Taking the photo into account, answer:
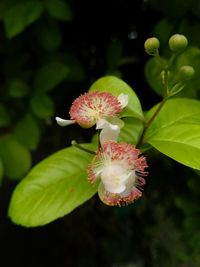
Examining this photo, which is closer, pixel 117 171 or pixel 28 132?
pixel 117 171

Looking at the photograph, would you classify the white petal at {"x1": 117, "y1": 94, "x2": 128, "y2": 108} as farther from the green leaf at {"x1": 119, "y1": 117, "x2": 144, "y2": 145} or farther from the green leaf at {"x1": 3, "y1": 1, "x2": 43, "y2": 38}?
the green leaf at {"x1": 3, "y1": 1, "x2": 43, "y2": 38}

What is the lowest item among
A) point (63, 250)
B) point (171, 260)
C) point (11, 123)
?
point (63, 250)

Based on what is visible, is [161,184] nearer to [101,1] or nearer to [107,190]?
[101,1]

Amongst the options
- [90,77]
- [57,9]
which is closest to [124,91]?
[57,9]

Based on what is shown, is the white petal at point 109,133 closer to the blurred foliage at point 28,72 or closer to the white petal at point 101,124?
the white petal at point 101,124

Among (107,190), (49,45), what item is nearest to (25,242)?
(49,45)

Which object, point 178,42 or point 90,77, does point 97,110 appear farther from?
Answer: point 90,77
